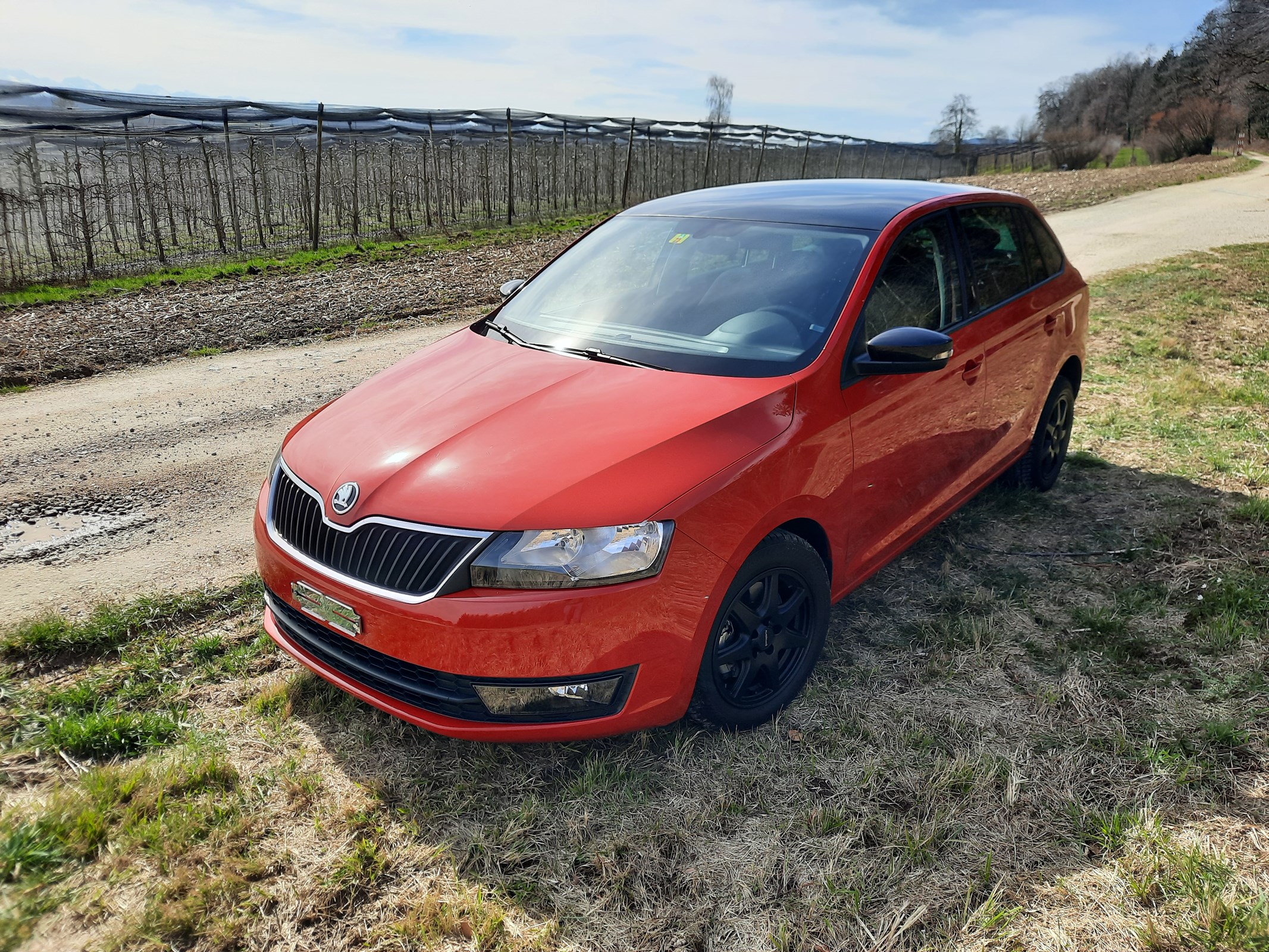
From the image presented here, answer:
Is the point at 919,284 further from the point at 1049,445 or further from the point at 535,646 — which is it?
the point at 535,646

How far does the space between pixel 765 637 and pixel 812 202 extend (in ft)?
6.66

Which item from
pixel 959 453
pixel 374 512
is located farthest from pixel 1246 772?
pixel 374 512

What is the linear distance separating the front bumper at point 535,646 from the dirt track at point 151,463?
1880mm

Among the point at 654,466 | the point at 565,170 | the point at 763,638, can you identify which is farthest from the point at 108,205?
the point at 763,638

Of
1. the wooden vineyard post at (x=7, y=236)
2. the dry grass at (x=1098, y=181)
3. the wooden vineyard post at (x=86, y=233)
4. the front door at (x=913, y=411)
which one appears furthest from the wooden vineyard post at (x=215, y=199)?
the dry grass at (x=1098, y=181)

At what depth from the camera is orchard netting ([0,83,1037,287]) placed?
12.2 meters

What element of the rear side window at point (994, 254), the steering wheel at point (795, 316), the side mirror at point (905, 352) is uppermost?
the rear side window at point (994, 254)

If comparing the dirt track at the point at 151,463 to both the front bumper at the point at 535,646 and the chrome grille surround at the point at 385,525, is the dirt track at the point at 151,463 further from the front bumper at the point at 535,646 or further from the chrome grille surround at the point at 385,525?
the front bumper at the point at 535,646

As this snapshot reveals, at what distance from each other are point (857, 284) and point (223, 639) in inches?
114

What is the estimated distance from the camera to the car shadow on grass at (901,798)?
223cm

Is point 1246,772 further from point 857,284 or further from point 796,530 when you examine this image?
point 857,284

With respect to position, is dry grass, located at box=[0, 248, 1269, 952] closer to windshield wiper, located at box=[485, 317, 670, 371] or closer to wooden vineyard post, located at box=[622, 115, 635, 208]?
windshield wiper, located at box=[485, 317, 670, 371]

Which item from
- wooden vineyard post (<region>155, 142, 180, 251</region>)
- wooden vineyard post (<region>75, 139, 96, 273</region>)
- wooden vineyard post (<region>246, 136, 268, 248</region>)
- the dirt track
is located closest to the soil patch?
the dirt track

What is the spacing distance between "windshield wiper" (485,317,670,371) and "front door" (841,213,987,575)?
0.73m
